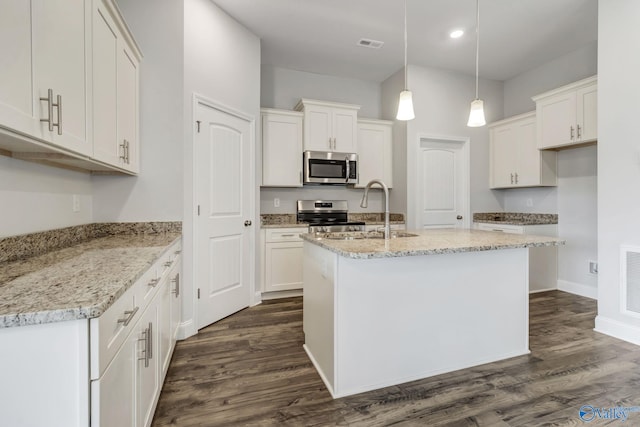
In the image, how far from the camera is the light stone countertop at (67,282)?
78 centimetres

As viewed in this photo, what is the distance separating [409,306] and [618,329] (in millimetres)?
2123

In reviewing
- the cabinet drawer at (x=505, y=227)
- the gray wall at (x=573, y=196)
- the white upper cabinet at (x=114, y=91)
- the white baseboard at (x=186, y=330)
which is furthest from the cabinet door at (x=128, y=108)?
the gray wall at (x=573, y=196)

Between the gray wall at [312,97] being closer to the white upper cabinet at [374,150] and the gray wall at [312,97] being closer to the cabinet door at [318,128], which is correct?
the white upper cabinet at [374,150]

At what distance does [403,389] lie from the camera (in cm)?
186

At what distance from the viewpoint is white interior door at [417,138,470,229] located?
14.0 ft

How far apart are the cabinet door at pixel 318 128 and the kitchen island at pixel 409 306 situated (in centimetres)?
205

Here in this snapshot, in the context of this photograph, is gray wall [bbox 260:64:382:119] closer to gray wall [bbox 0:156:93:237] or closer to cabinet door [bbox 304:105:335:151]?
cabinet door [bbox 304:105:335:151]

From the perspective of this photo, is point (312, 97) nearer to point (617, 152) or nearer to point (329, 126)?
point (329, 126)

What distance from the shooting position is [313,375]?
2.02 meters

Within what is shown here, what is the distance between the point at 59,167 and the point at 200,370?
5.36 ft

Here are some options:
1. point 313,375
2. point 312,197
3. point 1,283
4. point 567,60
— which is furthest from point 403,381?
point 567,60

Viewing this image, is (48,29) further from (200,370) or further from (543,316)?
(543,316)

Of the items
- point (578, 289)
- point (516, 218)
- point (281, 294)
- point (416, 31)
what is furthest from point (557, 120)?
point (281, 294)

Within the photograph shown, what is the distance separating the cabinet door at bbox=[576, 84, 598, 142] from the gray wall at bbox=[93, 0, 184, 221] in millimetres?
4163
